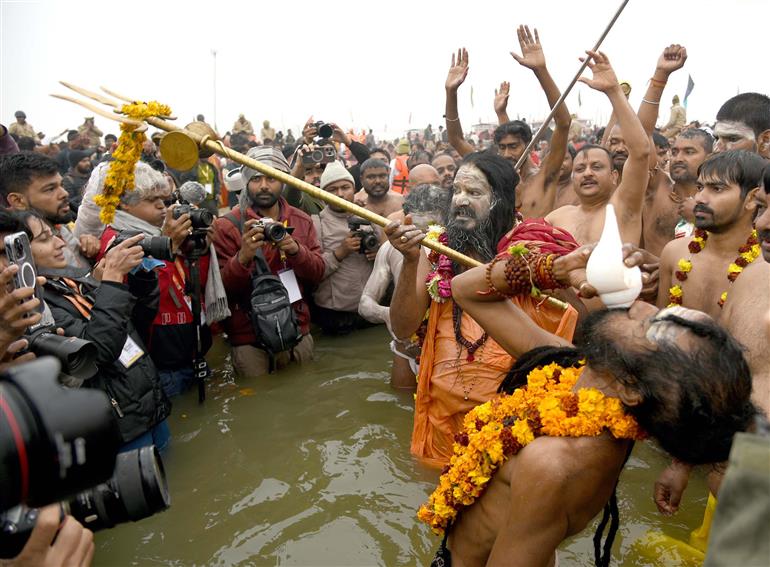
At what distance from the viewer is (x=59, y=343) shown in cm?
256

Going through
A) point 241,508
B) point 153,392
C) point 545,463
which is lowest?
point 241,508

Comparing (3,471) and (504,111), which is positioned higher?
(504,111)

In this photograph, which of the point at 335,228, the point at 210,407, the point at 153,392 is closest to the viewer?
the point at 153,392

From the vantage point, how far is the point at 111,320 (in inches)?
127

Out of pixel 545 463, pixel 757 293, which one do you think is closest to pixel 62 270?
pixel 545 463

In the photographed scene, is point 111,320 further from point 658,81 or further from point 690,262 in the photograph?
point 658,81

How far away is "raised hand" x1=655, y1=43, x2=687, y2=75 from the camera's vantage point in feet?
15.7

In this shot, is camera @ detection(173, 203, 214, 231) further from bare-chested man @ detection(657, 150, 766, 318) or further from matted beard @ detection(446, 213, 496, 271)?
bare-chested man @ detection(657, 150, 766, 318)

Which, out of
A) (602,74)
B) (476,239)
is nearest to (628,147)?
(602,74)

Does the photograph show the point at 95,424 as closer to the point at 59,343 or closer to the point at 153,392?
the point at 59,343

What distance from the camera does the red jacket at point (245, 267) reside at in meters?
5.09

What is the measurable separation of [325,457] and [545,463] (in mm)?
2713

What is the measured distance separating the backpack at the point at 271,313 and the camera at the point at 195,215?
2.64 ft

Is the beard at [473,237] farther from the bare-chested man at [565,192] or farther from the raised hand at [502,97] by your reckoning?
the raised hand at [502,97]
